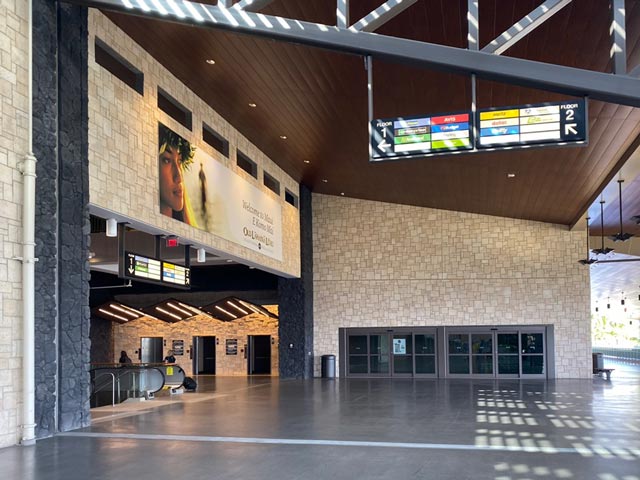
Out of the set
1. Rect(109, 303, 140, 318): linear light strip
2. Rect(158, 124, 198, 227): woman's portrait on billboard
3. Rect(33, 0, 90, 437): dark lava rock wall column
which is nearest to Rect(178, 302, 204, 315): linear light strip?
Rect(109, 303, 140, 318): linear light strip

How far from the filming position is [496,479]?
6488 mm

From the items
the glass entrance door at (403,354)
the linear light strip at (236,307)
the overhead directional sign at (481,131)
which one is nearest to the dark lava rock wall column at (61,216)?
the overhead directional sign at (481,131)

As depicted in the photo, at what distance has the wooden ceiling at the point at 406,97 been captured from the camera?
9.45m

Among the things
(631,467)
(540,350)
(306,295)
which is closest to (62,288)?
(631,467)

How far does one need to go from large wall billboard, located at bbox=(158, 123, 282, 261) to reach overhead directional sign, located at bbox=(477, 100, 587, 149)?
7769 mm

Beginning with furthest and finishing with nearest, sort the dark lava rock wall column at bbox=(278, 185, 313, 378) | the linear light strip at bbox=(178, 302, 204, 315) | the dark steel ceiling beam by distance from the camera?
the linear light strip at bbox=(178, 302, 204, 315) < the dark lava rock wall column at bbox=(278, 185, 313, 378) < the dark steel ceiling beam

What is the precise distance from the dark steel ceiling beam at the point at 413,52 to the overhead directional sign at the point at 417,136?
603mm

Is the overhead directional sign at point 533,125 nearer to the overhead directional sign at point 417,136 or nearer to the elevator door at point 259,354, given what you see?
the overhead directional sign at point 417,136

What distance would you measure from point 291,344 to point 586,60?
16.0 m

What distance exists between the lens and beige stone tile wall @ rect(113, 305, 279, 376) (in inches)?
1072

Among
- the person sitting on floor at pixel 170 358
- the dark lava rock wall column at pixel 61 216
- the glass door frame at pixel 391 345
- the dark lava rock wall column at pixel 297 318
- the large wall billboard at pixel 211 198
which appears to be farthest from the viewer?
the person sitting on floor at pixel 170 358

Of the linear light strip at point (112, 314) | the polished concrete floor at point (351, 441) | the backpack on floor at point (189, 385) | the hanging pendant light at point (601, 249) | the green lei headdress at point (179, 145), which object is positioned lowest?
the backpack on floor at point (189, 385)

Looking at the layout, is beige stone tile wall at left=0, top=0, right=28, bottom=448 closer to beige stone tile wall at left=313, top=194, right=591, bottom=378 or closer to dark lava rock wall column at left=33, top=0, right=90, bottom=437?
dark lava rock wall column at left=33, top=0, right=90, bottom=437

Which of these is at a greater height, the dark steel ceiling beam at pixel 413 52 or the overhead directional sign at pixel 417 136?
the dark steel ceiling beam at pixel 413 52
